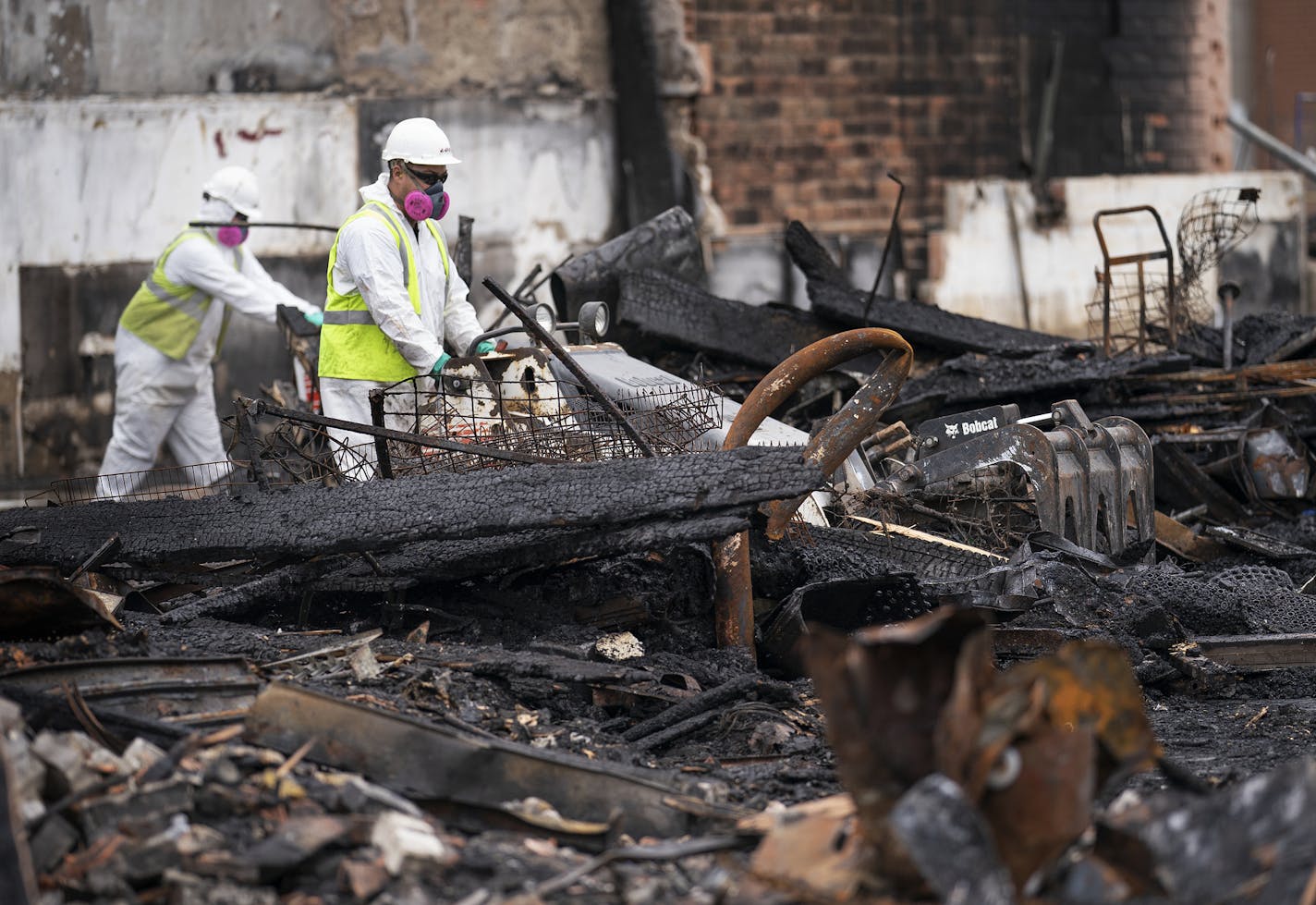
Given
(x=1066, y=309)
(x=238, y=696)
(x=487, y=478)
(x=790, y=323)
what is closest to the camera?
(x=238, y=696)

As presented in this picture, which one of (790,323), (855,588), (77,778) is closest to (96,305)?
(790,323)

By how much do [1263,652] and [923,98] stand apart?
27.0 ft

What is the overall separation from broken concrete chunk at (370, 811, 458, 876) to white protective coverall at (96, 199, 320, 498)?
586cm

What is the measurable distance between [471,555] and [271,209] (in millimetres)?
6768

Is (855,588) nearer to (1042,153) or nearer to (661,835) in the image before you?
(661,835)

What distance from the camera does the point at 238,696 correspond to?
4.32m

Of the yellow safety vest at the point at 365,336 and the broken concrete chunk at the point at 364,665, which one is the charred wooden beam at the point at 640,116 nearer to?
the yellow safety vest at the point at 365,336

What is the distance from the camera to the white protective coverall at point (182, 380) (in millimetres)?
8922

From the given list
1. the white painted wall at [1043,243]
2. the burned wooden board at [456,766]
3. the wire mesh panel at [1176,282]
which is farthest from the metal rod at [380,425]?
the white painted wall at [1043,243]

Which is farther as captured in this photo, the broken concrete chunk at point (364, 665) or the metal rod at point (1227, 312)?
the metal rod at point (1227, 312)

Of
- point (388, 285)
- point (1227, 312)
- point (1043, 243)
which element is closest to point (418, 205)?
point (388, 285)

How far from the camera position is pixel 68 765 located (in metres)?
3.54

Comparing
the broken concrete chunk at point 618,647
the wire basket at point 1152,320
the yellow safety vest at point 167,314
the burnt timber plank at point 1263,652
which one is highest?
the yellow safety vest at point 167,314

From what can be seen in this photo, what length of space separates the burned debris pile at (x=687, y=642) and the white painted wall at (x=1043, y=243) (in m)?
3.72
